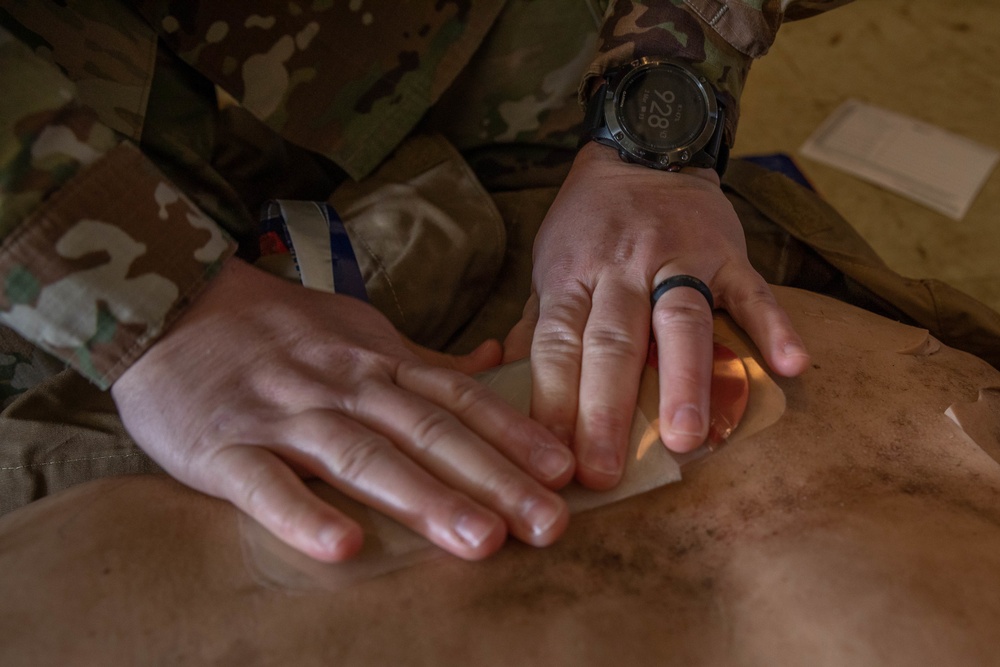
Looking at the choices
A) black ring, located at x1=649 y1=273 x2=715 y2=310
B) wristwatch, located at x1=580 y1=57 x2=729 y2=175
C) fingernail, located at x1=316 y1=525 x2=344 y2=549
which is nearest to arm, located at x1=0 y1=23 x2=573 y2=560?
fingernail, located at x1=316 y1=525 x2=344 y2=549

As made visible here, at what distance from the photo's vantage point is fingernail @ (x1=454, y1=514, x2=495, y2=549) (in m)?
0.69

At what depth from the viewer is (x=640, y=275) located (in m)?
0.92

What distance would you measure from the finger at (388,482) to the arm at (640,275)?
0.44 ft

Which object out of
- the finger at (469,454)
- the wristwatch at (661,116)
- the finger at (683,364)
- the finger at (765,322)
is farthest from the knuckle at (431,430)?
the wristwatch at (661,116)

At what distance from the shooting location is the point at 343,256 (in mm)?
1020

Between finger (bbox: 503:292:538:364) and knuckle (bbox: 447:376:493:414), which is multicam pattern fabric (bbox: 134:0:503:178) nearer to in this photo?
finger (bbox: 503:292:538:364)

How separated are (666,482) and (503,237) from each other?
0.52 m

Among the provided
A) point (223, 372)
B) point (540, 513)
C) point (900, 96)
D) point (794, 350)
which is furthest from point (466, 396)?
point (900, 96)

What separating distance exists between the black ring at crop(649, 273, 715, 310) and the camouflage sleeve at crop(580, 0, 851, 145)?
0.35 m

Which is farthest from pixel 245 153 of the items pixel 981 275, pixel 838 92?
pixel 838 92

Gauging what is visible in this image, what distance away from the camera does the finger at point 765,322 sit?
2.79 feet

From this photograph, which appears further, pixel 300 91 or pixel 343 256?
pixel 300 91

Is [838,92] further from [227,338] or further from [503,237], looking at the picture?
[227,338]

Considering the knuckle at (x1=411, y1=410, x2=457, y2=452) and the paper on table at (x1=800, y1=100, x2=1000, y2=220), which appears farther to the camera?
the paper on table at (x1=800, y1=100, x2=1000, y2=220)
